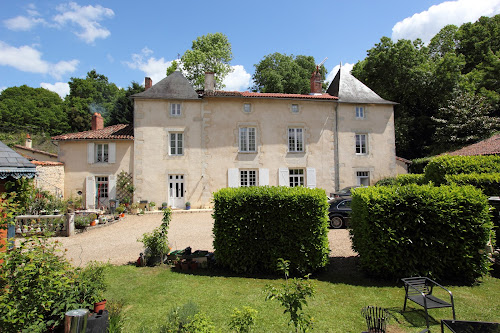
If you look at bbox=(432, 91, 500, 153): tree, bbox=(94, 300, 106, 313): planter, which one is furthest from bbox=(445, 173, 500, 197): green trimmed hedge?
bbox=(432, 91, 500, 153): tree

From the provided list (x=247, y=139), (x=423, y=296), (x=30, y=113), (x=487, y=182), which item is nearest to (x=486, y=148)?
(x=487, y=182)

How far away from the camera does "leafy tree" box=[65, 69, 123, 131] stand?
1522 inches

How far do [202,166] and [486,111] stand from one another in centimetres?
2180

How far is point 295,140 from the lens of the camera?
18.4 m

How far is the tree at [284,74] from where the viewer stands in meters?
32.2

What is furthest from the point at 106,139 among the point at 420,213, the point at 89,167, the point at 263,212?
the point at 420,213

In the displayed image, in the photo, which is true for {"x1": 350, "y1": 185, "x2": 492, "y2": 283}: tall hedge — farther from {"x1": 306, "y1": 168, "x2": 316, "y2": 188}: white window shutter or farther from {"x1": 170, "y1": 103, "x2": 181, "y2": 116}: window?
{"x1": 170, "y1": 103, "x2": 181, "y2": 116}: window

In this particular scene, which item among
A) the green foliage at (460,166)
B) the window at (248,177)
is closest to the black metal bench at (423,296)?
the green foliage at (460,166)

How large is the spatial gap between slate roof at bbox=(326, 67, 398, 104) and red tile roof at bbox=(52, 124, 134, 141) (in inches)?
545

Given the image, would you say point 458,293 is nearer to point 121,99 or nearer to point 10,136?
point 121,99

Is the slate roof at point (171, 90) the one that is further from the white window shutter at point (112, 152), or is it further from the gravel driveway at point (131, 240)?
the gravel driveway at point (131, 240)

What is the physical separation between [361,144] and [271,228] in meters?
15.1

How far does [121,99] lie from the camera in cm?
3084

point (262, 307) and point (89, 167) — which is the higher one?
point (89, 167)
